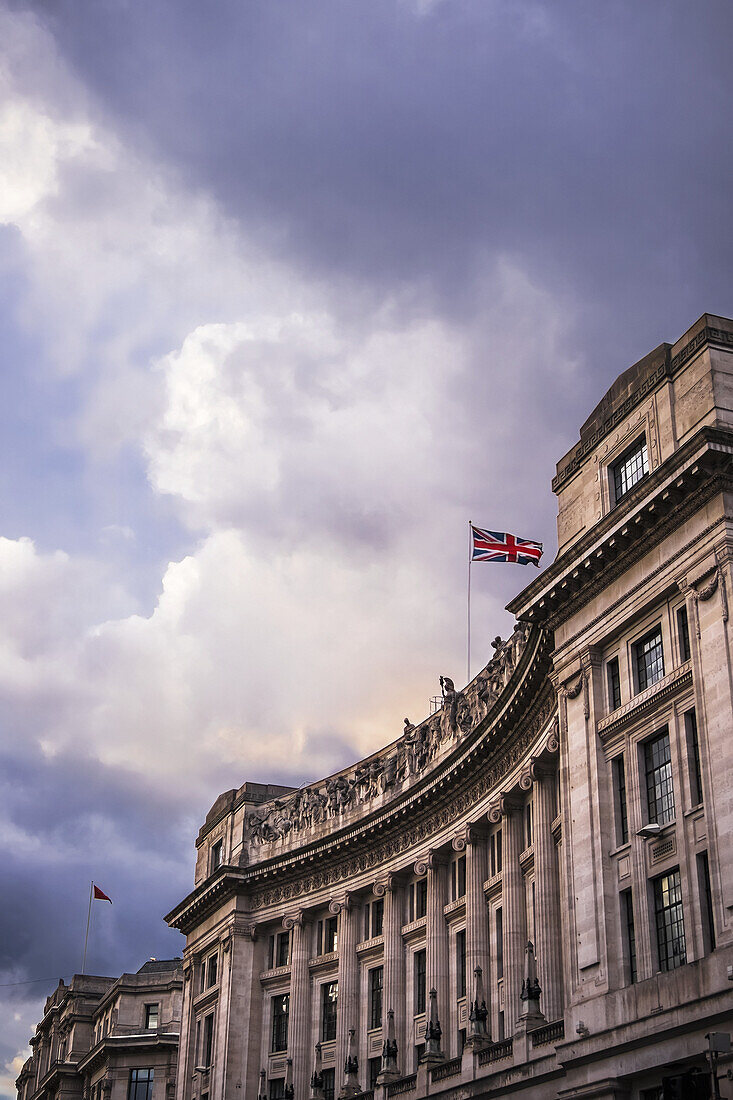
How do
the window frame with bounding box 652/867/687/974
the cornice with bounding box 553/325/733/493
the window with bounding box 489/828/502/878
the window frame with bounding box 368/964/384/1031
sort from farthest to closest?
1. the window frame with bounding box 368/964/384/1031
2. the window with bounding box 489/828/502/878
3. the cornice with bounding box 553/325/733/493
4. the window frame with bounding box 652/867/687/974

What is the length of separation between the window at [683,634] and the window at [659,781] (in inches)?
104

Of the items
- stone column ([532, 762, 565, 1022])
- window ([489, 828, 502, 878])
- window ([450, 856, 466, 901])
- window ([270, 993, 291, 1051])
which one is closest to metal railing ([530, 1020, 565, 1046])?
stone column ([532, 762, 565, 1022])

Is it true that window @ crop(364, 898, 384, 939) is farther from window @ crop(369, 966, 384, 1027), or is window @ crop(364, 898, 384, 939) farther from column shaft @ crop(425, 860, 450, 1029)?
column shaft @ crop(425, 860, 450, 1029)

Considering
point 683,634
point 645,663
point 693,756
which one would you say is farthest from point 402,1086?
point 683,634

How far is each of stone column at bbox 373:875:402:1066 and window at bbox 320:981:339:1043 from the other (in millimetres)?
5751

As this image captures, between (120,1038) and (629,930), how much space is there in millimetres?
83395

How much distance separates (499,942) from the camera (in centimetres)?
6166

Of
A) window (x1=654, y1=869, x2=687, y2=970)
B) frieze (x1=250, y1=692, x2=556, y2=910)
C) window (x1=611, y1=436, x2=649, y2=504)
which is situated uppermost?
window (x1=611, y1=436, x2=649, y2=504)

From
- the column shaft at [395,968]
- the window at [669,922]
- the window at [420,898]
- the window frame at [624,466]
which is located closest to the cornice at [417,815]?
the window at [420,898]

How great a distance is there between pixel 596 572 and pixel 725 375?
826 cm

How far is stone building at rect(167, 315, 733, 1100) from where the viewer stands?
4084 cm

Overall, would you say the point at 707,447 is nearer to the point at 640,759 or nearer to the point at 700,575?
the point at 700,575

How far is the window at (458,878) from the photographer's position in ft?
220

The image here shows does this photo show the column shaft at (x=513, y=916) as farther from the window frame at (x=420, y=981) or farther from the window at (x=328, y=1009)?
the window at (x=328, y=1009)
